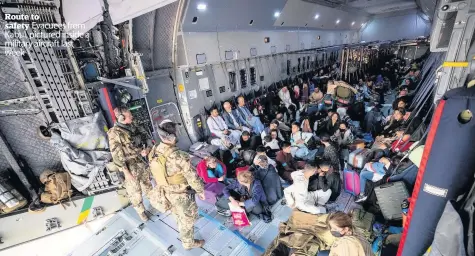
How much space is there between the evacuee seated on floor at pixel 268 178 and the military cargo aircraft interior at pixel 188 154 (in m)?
0.02

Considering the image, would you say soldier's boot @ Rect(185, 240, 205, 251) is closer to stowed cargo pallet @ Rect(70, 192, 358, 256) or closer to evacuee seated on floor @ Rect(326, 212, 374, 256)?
stowed cargo pallet @ Rect(70, 192, 358, 256)

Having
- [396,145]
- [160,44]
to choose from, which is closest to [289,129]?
[396,145]

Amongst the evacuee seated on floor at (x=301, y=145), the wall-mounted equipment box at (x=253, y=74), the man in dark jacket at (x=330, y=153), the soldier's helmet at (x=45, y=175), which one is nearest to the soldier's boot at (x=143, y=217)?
the soldier's helmet at (x=45, y=175)

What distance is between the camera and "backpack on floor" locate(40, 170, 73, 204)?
4043 mm

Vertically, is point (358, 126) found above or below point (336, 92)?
below

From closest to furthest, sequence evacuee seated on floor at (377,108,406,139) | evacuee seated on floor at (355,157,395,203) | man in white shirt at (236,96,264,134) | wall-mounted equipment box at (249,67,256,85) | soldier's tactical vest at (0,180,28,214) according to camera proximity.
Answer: evacuee seated on floor at (355,157,395,203) → soldier's tactical vest at (0,180,28,214) → evacuee seated on floor at (377,108,406,139) → man in white shirt at (236,96,264,134) → wall-mounted equipment box at (249,67,256,85)

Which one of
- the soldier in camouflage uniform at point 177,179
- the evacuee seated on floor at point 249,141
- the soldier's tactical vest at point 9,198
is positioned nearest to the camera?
the soldier in camouflage uniform at point 177,179

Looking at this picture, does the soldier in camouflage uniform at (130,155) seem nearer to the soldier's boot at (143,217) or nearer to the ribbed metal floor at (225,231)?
the soldier's boot at (143,217)

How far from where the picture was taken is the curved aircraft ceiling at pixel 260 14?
5468 mm

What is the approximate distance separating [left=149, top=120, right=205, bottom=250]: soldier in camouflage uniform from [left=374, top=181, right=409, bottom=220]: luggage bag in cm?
265

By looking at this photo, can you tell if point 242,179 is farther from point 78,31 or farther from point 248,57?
point 248,57

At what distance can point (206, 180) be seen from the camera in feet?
14.4

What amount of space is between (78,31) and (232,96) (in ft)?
15.8

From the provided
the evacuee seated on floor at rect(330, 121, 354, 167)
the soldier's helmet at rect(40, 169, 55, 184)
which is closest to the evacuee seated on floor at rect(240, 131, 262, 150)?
the evacuee seated on floor at rect(330, 121, 354, 167)
